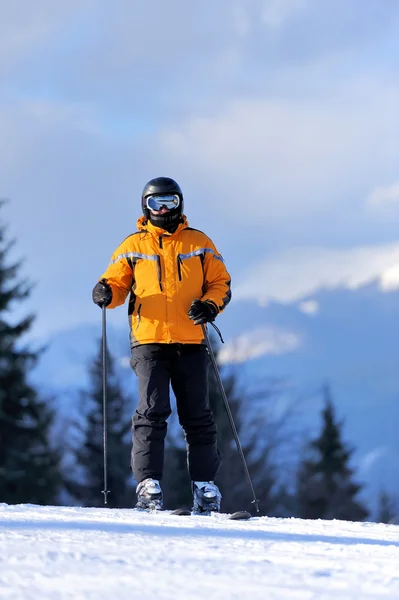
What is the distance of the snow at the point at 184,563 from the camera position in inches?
116

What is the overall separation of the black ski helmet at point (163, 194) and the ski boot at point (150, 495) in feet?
5.62

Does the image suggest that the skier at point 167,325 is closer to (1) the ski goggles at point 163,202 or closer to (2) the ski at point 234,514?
(1) the ski goggles at point 163,202

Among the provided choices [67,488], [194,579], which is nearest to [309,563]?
[194,579]

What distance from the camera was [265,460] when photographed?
37562 mm

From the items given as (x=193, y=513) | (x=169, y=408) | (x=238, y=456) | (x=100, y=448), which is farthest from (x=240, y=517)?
(x=238, y=456)

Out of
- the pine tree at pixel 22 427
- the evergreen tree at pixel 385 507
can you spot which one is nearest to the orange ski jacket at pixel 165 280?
the pine tree at pixel 22 427

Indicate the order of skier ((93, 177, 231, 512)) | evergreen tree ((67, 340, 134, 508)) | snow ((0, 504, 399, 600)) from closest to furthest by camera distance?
snow ((0, 504, 399, 600)), skier ((93, 177, 231, 512)), evergreen tree ((67, 340, 134, 508))

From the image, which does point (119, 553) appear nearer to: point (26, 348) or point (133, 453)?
point (133, 453)

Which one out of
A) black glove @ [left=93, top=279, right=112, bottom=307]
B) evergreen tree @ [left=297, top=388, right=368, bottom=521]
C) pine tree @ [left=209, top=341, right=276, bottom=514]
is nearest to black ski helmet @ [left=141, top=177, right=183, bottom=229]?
black glove @ [left=93, top=279, right=112, bottom=307]

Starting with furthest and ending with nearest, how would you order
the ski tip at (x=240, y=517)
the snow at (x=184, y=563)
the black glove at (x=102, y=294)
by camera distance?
1. the black glove at (x=102, y=294)
2. the ski tip at (x=240, y=517)
3. the snow at (x=184, y=563)

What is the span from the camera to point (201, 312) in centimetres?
611

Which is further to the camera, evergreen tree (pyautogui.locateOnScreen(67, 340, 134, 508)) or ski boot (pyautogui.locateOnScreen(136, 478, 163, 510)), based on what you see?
evergreen tree (pyautogui.locateOnScreen(67, 340, 134, 508))

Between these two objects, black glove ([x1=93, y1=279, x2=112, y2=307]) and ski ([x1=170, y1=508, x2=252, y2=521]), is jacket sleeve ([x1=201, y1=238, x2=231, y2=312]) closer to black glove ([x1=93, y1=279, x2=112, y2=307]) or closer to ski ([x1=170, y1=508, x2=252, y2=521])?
black glove ([x1=93, y1=279, x2=112, y2=307])

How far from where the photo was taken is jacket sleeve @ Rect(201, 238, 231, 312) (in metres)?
6.38
